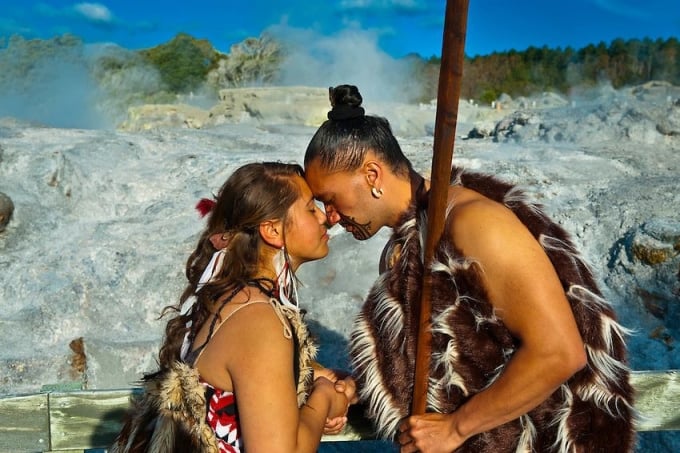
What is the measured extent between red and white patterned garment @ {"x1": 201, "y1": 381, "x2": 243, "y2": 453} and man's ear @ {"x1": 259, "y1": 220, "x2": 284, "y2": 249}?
1.27 feet

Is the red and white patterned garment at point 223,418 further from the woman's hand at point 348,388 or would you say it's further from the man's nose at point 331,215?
the man's nose at point 331,215

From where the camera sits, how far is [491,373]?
5.44ft

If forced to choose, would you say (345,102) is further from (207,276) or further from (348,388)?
(348,388)

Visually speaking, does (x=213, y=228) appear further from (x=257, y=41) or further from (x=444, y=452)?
(x=257, y=41)

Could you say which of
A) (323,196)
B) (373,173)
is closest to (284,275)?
(323,196)

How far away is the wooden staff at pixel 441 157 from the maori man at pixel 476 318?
2 centimetres

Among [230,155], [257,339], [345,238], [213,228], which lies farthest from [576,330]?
[230,155]

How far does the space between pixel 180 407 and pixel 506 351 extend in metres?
0.77

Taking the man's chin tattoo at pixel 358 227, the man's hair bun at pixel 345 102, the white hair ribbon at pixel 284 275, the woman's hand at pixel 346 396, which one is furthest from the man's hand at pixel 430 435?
the man's hair bun at pixel 345 102

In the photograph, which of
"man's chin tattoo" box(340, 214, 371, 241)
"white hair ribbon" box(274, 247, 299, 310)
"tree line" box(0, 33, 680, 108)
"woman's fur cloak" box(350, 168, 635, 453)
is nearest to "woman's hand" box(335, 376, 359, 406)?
"woman's fur cloak" box(350, 168, 635, 453)

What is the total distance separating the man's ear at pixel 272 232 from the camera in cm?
176

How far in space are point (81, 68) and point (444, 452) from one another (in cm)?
2148

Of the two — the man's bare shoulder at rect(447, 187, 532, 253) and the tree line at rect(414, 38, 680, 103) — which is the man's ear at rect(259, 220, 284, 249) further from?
the tree line at rect(414, 38, 680, 103)

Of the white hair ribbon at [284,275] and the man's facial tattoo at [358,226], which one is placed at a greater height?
the man's facial tattoo at [358,226]
